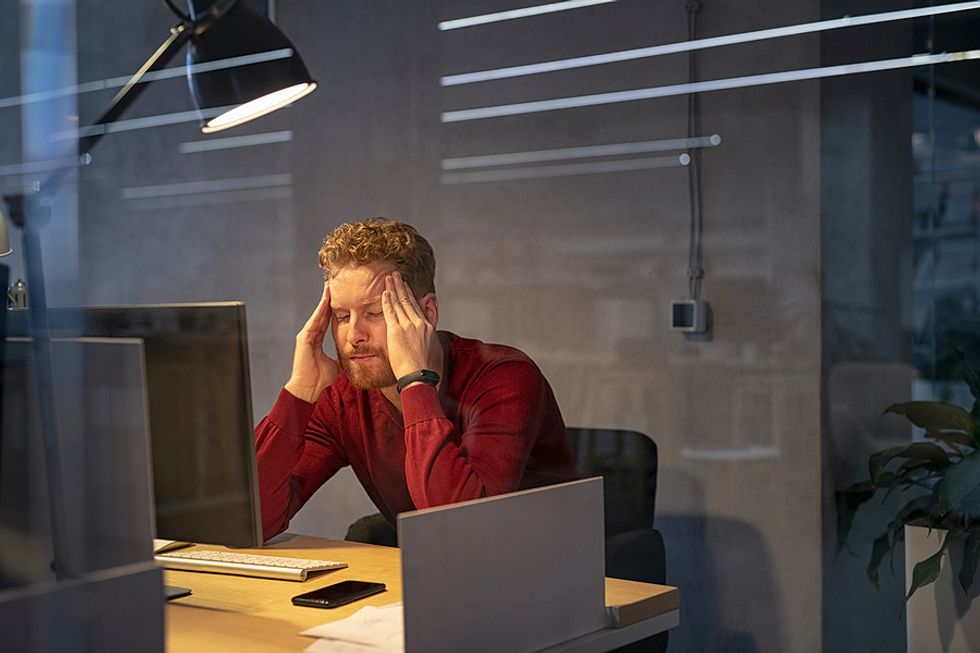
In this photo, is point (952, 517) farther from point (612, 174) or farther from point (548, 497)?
point (548, 497)

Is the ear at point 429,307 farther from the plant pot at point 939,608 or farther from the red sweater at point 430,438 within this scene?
the plant pot at point 939,608

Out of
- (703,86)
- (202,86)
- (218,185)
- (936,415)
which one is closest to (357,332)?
(202,86)

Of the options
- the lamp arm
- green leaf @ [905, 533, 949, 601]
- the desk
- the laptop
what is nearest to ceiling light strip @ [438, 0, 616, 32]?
the lamp arm

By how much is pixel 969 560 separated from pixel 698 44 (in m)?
1.35

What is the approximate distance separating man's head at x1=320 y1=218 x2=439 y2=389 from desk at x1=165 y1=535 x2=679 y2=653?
0.39 meters

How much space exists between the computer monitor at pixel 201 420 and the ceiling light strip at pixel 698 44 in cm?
166

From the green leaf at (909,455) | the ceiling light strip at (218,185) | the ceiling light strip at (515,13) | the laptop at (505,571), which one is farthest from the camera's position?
the ceiling light strip at (218,185)

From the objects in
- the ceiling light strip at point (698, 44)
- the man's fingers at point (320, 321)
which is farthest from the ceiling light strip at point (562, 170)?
the man's fingers at point (320, 321)

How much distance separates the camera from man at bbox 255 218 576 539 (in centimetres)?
189

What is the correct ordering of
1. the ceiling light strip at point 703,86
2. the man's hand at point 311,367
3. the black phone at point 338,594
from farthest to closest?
the ceiling light strip at point 703,86
the man's hand at point 311,367
the black phone at point 338,594

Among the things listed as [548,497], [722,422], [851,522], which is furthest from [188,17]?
[851,522]

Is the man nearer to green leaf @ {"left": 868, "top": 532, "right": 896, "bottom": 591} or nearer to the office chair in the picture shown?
the office chair

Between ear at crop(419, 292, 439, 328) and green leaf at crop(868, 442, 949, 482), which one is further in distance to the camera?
green leaf at crop(868, 442, 949, 482)

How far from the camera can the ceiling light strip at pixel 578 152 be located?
2766 mm
